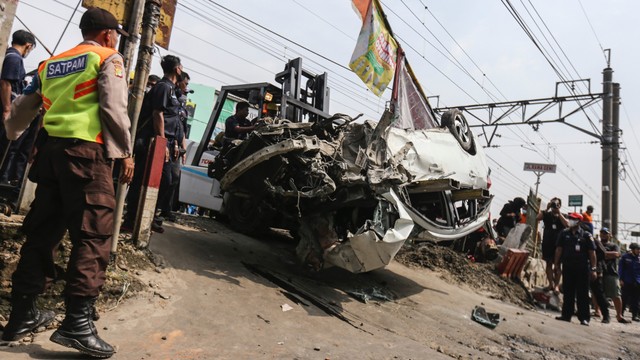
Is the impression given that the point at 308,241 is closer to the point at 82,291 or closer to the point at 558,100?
the point at 82,291

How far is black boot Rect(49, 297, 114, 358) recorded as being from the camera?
2.07 meters

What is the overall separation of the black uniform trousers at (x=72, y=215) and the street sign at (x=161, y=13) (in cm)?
149

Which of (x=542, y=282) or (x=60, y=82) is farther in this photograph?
(x=542, y=282)

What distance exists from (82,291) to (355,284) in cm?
351

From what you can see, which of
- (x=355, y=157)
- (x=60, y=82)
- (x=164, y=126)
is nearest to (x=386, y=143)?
(x=355, y=157)

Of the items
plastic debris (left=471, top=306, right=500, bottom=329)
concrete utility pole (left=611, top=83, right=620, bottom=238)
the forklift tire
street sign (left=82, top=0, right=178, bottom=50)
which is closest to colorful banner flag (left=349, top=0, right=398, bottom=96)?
the forklift tire

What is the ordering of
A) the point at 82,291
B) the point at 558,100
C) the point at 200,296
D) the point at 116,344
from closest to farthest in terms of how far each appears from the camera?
the point at 82,291 < the point at 116,344 < the point at 200,296 < the point at 558,100

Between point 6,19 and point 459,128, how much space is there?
5280mm

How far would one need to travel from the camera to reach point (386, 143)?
4.56m

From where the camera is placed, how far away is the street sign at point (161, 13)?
327 cm

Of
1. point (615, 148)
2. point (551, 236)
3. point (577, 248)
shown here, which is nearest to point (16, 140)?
point (577, 248)

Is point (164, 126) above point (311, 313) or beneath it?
above

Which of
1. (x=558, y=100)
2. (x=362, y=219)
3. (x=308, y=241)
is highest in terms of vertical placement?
(x=558, y=100)

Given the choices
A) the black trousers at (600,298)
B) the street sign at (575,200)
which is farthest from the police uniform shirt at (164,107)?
the street sign at (575,200)
